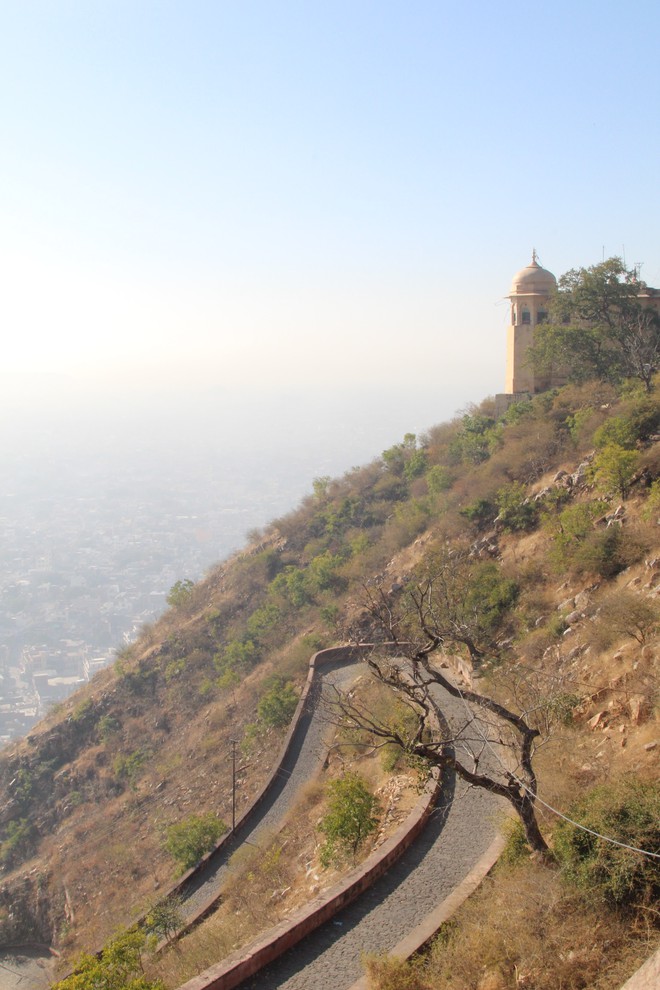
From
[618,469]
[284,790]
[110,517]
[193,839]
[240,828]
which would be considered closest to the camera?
[193,839]

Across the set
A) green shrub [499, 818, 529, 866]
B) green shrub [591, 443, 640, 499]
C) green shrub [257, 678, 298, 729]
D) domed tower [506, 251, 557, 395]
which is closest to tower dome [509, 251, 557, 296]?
domed tower [506, 251, 557, 395]

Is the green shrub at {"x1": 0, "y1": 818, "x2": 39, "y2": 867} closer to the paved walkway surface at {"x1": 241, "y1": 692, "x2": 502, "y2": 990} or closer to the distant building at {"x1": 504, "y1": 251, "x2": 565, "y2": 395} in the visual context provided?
the paved walkway surface at {"x1": 241, "y1": 692, "x2": 502, "y2": 990}

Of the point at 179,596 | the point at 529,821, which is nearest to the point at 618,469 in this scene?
the point at 529,821

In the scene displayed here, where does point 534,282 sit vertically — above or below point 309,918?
above

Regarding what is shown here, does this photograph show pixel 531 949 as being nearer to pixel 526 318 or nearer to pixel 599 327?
pixel 599 327

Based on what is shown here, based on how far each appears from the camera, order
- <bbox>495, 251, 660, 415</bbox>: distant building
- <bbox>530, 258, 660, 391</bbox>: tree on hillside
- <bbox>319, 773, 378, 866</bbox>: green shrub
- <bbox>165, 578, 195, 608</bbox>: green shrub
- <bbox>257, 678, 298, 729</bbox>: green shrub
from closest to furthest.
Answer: <bbox>319, 773, 378, 866</bbox>: green shrub, <bbox>257, 678, 298, 729</bbox>: green shrub, <bbox>530, 258, 660, 391</bbox>: tree on hillside, <bbox>495, 251, 660, 415</bbox>: distant building, <bbox>165, 578, 195, 608</bbox>: green shrub

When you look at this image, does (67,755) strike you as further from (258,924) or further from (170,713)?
(258,924)
